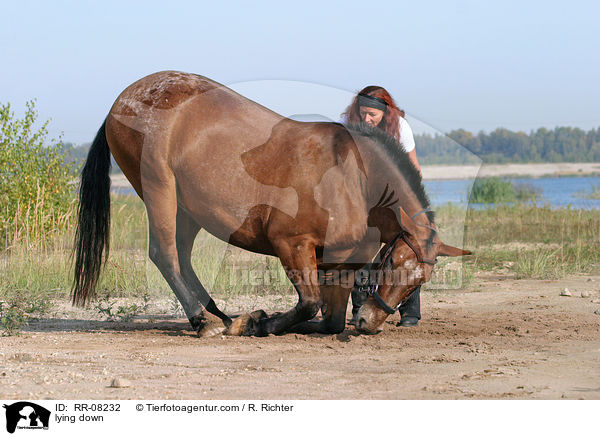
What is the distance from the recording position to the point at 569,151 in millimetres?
56875

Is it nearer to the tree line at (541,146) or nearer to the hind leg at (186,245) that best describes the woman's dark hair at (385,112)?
the hind leg at (186,245)

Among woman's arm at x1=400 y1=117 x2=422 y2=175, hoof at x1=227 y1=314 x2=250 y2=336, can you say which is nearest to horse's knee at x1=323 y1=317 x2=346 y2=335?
hoof at x1=227 y1=314 x2=250 y2=336

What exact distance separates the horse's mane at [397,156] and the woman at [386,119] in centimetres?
38

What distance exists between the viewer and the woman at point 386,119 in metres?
5.71

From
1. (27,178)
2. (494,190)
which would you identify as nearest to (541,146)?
(494,190)

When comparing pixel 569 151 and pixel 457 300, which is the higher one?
pixel 569 151

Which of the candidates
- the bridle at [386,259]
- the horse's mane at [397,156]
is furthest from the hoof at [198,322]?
the horse's mane at [397,156]

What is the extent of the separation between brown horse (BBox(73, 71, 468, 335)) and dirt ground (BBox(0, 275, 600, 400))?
38cm

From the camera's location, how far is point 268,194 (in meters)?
5.22

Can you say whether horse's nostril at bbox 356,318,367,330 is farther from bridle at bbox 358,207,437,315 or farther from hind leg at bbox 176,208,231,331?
hind leg at bbox 176,208,231,331

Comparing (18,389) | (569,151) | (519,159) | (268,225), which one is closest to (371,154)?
(268,225)
